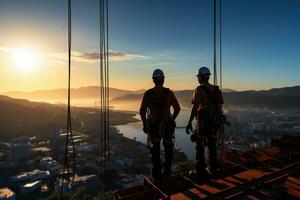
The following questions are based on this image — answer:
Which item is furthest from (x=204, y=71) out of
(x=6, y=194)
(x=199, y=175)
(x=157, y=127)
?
(x=6, y=194)

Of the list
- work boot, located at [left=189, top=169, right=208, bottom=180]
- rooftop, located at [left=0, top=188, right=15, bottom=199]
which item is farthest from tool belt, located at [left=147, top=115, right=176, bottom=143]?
rooftop, located at [left=0, top=188, right=15, bottom=199]

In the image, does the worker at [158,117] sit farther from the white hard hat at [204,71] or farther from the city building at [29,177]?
the city building at [29,177]

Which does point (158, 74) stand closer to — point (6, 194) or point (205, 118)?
point (205, 118)

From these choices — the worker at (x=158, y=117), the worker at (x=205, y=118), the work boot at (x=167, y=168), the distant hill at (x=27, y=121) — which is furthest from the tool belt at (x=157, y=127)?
the distant hill at (x=27, y=121)

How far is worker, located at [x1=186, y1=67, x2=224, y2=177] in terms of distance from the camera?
543cm

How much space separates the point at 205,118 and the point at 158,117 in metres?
1.03

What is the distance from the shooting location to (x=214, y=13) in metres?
8.53

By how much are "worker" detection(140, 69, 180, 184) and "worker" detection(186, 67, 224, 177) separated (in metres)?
0.44

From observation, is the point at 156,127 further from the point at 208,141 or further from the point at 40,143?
the point at 40,143

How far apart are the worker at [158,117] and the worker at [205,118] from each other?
1.43ft

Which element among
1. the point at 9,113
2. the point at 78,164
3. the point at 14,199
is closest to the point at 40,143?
the point at 78,164

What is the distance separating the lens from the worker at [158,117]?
17.1 feet

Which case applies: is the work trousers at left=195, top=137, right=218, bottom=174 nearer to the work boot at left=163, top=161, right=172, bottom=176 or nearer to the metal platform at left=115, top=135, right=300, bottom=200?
the metal platform at left=115, top=135, right=300, bottom=200

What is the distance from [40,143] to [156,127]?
8564 cm
